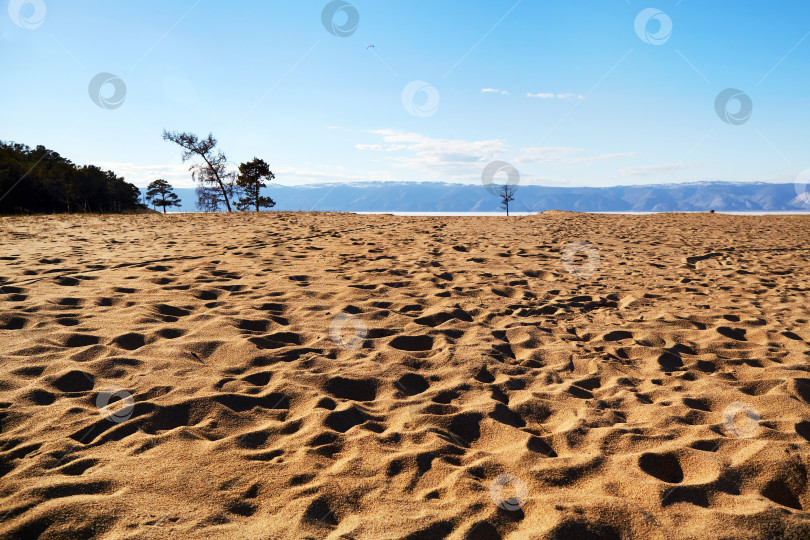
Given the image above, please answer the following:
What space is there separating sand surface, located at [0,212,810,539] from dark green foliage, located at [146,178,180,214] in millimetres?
49787

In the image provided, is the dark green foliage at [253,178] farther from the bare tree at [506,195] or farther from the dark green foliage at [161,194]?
the bare tree at [506,195]

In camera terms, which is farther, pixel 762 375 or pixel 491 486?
pixel 762 375

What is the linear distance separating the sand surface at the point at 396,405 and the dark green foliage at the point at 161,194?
4979cm

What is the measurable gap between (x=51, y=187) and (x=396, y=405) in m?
32.3

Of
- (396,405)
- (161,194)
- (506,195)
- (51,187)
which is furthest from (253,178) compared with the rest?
(506,195)

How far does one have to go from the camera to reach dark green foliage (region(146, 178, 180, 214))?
165 ft

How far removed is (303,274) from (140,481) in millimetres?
4457

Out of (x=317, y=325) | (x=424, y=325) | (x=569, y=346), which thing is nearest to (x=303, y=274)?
(x=317, y=325)

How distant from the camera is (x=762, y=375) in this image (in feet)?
11.6

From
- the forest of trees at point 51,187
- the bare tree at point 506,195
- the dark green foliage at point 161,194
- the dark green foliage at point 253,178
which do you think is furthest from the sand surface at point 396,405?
the bare tree at point 506,195

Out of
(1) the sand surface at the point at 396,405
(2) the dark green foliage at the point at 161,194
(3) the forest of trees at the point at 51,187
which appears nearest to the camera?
(1) the sand surface at the point at 396,405

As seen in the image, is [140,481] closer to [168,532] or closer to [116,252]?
[168,532]

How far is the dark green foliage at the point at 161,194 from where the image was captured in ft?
165

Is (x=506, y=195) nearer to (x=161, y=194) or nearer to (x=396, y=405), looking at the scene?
(x=161, y=194)
